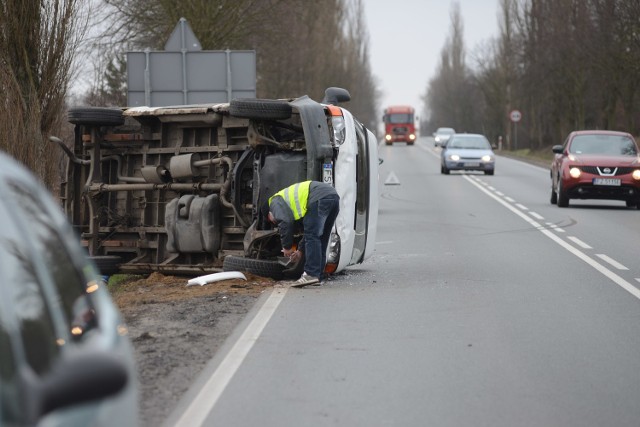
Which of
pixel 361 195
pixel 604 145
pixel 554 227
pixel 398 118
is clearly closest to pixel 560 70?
pixel 398 118

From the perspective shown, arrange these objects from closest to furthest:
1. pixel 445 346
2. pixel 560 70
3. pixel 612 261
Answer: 1. pixel 445 346
2. pixel 612 261
3. pixel 560 70

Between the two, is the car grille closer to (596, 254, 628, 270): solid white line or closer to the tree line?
(596, 254, 628, 270): solid white line

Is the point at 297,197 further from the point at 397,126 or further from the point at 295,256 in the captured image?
the point at 397,126

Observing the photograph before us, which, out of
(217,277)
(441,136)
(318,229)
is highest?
(318,229)

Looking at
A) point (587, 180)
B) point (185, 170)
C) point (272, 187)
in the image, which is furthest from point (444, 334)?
point (587, 180)

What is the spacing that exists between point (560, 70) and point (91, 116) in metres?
50.5

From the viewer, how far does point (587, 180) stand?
2586 cm

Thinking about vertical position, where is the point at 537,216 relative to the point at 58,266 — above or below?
below

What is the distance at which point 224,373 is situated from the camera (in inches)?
309

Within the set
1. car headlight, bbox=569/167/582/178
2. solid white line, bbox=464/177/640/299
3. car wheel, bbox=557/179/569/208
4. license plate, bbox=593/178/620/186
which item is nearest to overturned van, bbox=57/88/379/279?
solid white line, bbox=464/177/640/299

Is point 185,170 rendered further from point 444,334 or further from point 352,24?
point 352,24

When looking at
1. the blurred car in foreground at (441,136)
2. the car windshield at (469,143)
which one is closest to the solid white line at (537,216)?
the car windshield at (469,143)

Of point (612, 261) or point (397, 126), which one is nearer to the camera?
point (612, 261)

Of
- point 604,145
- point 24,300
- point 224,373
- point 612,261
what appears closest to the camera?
point 24,300
